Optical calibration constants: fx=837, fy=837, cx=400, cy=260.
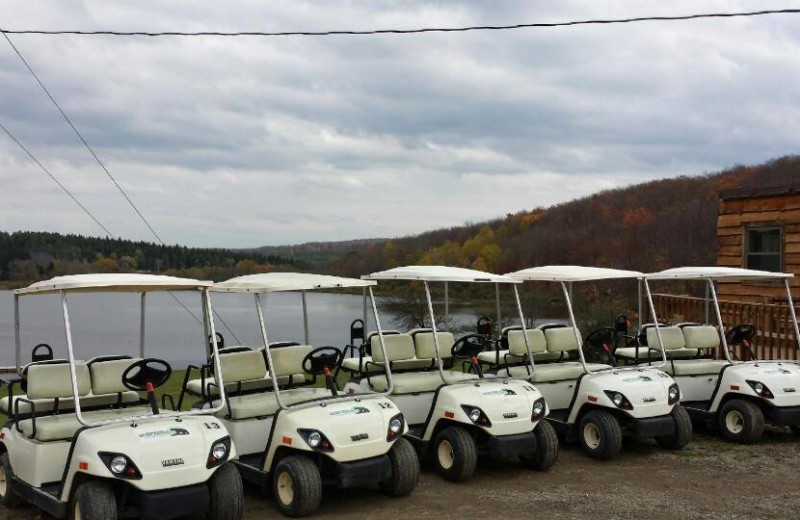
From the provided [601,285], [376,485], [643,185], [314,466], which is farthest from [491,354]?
[643,185]

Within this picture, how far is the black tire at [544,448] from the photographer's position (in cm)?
814

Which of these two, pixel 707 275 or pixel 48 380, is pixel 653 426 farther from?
pixel 48 380

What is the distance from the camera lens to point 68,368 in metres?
7.16

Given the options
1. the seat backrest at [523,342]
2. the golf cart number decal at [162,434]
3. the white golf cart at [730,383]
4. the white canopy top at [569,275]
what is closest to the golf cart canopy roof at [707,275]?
the white golf cart at [730,383]

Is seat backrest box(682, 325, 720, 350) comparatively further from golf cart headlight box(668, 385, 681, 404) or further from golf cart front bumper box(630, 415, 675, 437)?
golf cart front bumper box(630, 415, 675, 437)

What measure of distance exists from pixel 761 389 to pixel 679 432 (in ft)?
3.90

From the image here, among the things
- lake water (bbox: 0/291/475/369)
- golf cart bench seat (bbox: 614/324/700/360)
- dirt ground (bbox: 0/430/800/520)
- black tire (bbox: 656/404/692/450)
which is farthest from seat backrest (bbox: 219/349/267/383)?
golf cart bench seat (bbox: 614/324/700/360)

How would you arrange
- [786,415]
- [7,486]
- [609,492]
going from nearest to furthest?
[7,486]
[609,492]
[786,415]

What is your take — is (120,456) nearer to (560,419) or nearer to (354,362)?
(354,362)

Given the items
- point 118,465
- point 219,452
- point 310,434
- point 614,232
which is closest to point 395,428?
point 310,434

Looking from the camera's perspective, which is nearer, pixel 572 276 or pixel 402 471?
pixel 402 471

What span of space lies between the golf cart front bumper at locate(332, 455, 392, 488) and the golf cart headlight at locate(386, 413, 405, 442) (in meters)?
0.19

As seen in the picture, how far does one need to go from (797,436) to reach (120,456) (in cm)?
779

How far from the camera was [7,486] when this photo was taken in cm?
691
